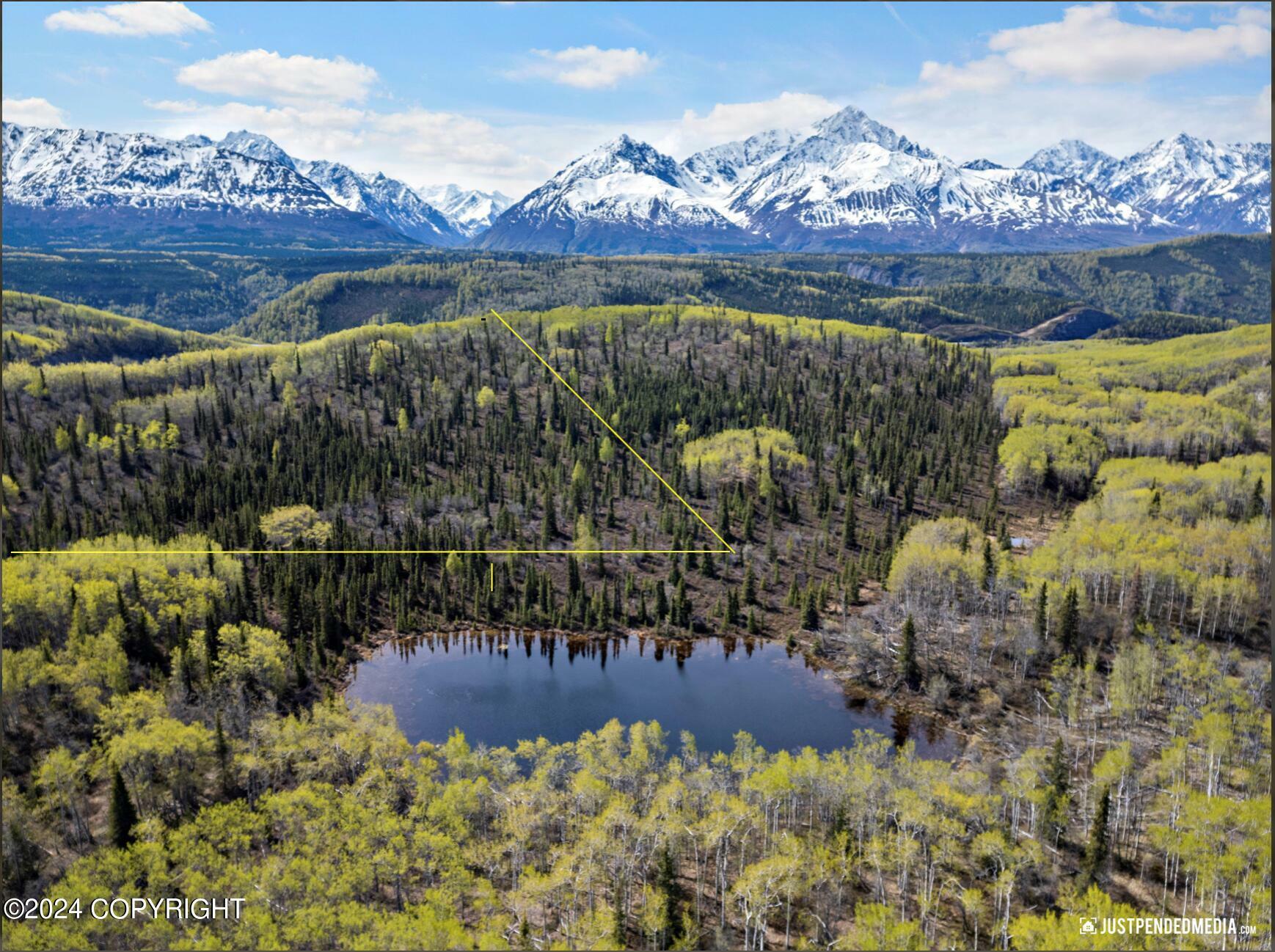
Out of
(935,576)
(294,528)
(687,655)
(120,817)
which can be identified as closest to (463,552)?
(294,528)

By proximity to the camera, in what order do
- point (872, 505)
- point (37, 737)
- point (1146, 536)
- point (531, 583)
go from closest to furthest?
point (37, 737) → point (1146, 536) → point (531, 583) → point (872, 505)

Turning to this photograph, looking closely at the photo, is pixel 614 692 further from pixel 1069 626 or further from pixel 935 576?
pixel 1069 626

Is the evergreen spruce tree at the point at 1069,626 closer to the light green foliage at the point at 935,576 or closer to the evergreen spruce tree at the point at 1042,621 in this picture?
the evergreen spruce tree at the point at 1042,621

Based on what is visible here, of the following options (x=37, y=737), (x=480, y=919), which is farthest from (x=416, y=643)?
(x=480, y=919)

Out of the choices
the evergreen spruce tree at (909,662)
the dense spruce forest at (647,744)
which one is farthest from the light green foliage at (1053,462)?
the evergreen spruce tree at (909,662)

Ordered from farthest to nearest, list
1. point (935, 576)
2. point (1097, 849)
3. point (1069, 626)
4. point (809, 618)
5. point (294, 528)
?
1. point (294, 528)
2. point (809, 618)
3. point (935, 576)
4. point (1069, 626)
5. point (1097, 849)

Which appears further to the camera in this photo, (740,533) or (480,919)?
(740,533)

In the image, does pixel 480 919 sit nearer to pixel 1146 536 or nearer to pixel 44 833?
pixel 44 833
